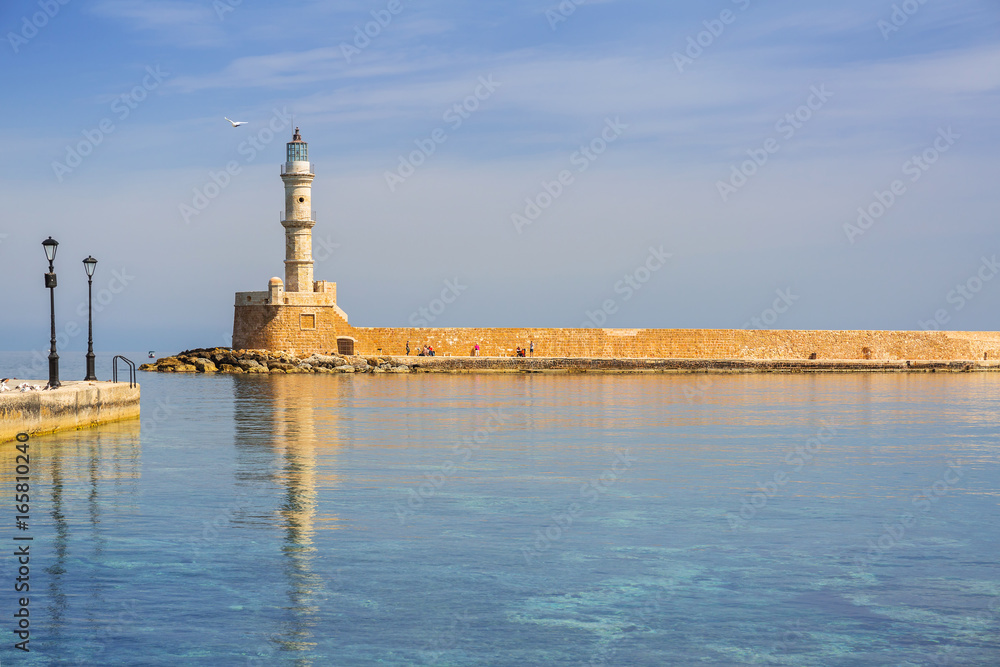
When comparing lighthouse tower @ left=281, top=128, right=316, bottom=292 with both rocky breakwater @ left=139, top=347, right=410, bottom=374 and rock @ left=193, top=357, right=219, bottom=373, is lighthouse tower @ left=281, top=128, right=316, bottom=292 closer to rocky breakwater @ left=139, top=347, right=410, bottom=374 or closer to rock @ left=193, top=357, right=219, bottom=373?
rocky breakwater @ left=139, top=347, right=410, bottom=374

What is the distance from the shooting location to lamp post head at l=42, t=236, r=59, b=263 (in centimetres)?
1375

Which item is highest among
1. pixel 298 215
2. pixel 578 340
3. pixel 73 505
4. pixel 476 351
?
pixel 298 215

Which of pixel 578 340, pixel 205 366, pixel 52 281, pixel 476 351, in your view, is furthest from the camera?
pixel 578 340

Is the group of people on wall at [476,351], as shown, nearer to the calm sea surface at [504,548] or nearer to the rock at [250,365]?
the rock at [250,365]

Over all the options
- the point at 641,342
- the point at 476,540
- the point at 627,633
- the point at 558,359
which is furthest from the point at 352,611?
the point at 641,342

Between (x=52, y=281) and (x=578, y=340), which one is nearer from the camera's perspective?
(x=52, y=281)

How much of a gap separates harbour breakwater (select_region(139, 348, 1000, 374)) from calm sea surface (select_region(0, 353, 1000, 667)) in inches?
839

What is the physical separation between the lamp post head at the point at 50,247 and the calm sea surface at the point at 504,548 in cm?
240

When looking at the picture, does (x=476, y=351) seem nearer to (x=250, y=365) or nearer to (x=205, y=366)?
(x=250, y=365)

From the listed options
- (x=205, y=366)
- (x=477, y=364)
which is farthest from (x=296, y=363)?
(x=477, y=364)

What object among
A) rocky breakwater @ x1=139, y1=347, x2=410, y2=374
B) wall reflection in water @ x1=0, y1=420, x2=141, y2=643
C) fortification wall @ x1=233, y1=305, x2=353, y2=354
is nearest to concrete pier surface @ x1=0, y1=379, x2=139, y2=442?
wall reflection in water @ x1=0, y1=420, x2=141, y2=643

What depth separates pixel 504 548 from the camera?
754cm

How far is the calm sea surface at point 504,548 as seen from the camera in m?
5.43

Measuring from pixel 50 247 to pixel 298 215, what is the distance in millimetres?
22946
